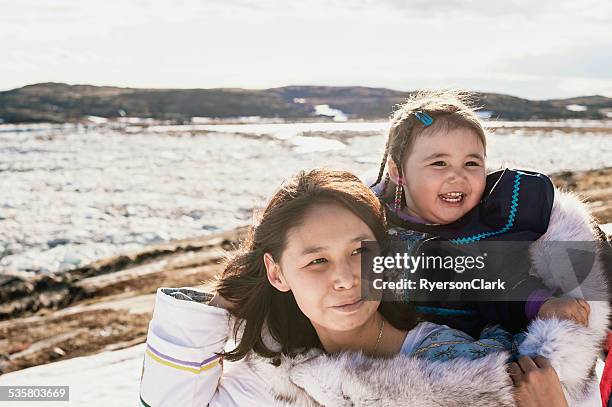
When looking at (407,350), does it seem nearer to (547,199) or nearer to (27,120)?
(547,199)

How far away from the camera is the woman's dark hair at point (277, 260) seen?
6.77 feet

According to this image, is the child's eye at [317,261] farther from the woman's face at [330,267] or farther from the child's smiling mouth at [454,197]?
the child's smiling mouth at [454,197]

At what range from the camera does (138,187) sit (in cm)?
1470

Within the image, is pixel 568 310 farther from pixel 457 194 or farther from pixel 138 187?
pixel 138 187

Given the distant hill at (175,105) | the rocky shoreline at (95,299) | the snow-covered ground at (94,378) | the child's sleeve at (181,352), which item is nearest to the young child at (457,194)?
the child's sleeve at (181,352)

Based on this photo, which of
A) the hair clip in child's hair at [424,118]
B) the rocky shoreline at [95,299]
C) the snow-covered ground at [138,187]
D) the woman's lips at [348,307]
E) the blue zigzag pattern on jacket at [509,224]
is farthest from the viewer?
the snow-covered ground at [138,187]

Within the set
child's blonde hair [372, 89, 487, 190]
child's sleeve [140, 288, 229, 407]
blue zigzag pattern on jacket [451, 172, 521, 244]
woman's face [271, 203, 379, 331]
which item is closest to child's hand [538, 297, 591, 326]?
blue zigzag pattern on jacket [451, 172, 521, 244]

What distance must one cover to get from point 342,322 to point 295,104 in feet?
265

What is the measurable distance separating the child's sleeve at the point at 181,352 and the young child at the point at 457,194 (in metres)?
0.75

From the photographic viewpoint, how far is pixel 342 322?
1990 mm

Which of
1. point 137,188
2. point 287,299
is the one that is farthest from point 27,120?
point 287,299

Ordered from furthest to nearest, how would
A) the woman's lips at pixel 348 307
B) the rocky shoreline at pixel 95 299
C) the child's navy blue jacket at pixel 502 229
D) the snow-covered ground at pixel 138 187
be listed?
the snow-covered ground at pixel 138 187 → the rocky shoreline at pixel 95 299 → the child's navy blue jacket at pixel 502 229 → the woman's lips at pixel 348 307

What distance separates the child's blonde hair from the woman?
0.52 m

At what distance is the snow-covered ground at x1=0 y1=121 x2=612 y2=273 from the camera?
935 cm
